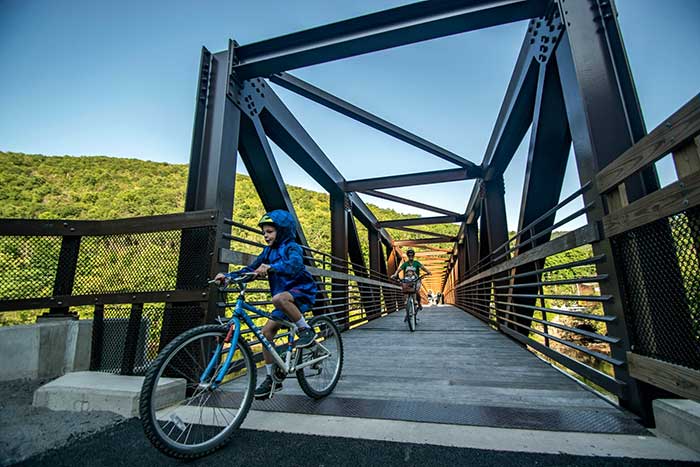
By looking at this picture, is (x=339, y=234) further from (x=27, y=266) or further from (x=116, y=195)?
(x=116, y=195)

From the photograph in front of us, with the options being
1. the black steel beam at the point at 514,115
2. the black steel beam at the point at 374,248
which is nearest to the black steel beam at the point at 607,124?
the black steel beam at the point at 514,115

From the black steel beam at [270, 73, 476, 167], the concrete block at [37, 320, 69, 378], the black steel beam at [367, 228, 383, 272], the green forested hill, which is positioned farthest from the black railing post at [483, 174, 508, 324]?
the green forested hill

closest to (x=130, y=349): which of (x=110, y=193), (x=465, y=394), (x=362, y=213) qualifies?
(x=465, y=394)

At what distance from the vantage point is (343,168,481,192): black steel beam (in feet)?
23.0

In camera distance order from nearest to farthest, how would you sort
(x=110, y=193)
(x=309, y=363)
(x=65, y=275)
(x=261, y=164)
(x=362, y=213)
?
(x=309, y=363) < (x=65, y=275) < (x=261, y=164) < (x=362, y=213) < (x=110, y=193)

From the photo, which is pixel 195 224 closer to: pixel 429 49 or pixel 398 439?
pixel 398 439

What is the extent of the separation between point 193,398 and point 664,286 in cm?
255

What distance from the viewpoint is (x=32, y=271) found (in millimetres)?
2635

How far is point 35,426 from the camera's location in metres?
1.71

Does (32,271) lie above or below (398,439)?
above

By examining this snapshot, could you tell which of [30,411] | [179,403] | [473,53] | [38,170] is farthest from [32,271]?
[38,170]

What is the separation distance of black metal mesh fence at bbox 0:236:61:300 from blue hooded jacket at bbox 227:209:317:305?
1943 millimetres

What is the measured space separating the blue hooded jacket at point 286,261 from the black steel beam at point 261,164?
2.12m

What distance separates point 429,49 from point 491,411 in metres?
4.16
